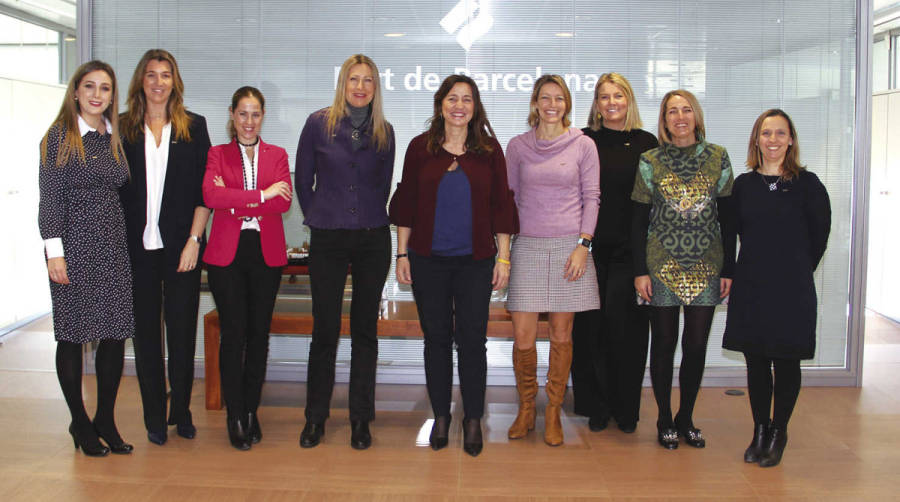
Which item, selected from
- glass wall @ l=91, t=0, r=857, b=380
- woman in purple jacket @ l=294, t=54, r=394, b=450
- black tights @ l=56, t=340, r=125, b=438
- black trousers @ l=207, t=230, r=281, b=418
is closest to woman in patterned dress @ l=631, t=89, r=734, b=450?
woman in purple jacket @ l=294, t=54, r=394, b=450

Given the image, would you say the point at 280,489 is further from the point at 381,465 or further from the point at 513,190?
the point at 513,190

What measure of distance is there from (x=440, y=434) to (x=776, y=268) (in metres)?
1.66

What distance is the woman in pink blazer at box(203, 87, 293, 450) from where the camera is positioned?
10.9 feet

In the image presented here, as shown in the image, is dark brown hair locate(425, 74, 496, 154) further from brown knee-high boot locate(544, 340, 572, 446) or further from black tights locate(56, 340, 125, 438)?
black tights locate(56, 340, 125, 438)

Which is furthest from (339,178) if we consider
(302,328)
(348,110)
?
(302,328)

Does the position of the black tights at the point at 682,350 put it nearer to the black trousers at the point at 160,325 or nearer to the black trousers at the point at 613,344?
the black trousers at the point at 613,344

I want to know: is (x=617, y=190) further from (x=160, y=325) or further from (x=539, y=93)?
(x=160, y=325)

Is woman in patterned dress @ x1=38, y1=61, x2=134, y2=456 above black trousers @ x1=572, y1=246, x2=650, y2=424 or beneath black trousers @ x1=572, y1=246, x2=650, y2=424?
above

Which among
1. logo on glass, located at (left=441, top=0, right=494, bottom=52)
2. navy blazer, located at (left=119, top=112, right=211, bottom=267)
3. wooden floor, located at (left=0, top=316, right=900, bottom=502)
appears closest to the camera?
wooden floor, located at (left=0, top=316, right=900, bottom=502)

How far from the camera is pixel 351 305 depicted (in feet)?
11.4

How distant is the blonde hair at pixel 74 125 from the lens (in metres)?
3.14

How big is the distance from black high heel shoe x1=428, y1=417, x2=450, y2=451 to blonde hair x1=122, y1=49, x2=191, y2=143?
68.3 inches

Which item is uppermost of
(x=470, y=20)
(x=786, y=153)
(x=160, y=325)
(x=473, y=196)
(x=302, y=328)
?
(x=470, y=20)

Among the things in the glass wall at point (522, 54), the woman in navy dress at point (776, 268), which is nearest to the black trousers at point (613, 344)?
the woman in navy dress at point (776, 268)
